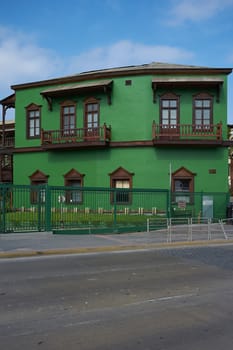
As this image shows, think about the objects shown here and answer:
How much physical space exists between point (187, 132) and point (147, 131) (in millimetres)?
2678

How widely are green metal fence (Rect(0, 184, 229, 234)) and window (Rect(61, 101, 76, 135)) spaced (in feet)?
35.2

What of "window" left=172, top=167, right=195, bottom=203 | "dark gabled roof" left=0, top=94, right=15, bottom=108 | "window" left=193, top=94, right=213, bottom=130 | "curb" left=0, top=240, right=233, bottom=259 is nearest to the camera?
"curb" left=0, top=240, right=233, bottom=259

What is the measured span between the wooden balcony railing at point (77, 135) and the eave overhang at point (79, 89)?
2.22m

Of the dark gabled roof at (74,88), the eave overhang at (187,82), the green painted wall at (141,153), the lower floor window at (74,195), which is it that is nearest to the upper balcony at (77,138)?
the green painted wall at (141,153)

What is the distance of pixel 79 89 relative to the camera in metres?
28.8

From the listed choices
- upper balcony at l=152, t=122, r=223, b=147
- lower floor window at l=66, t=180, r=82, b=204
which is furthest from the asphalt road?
upper balcony at l=152, t=122, r=223, b=147

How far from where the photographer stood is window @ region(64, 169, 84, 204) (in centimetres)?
1930

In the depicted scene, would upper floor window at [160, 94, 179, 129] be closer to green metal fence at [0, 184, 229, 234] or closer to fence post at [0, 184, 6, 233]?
green metal fence at [0, 184, 229, 234]

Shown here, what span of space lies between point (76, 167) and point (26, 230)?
1140 cm

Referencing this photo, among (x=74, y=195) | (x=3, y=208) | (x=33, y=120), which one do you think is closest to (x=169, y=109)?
(x=33, y=120)

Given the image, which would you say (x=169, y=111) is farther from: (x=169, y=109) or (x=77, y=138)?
(x=77, y=138)

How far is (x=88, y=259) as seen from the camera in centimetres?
1269

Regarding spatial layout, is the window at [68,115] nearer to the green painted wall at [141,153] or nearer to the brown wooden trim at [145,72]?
the green painted wall at [141,153]

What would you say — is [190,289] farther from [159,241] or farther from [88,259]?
[159,241]
